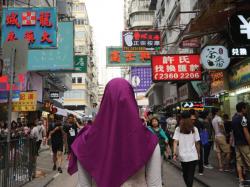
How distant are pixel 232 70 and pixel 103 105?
15036mm

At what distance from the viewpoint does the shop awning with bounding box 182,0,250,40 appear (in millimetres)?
12375

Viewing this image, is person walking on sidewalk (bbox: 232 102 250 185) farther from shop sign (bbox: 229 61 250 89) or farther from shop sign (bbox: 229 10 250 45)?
shop sign (bbox: 229 61 250 89)

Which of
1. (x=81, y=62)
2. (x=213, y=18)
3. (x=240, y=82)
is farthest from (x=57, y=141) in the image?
(x=81, y=62)

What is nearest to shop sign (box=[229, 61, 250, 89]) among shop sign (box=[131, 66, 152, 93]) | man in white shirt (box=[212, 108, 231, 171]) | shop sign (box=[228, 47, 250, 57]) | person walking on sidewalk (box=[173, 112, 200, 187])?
man in white shirt (box=[212, 108, 231, 171])

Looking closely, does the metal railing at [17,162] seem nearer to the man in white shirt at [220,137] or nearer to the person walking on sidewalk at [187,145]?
the person walking on sidewalk at [187,145]

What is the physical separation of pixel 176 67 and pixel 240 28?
1071cm

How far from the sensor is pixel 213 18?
44.9ft

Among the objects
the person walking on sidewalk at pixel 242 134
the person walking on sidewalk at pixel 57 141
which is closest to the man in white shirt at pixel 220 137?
the person walking on sidewalk at pixel 242 134

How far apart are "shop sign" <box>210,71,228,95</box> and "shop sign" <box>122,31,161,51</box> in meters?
4.65

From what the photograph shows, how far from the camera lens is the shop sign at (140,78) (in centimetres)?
4150

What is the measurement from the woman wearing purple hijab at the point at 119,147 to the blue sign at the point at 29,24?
17.3 metres

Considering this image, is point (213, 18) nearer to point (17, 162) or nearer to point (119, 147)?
point (17, 162)

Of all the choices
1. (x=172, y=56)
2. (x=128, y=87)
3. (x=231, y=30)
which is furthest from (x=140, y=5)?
(x=128, y=87)

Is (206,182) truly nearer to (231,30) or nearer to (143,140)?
(231,30)
